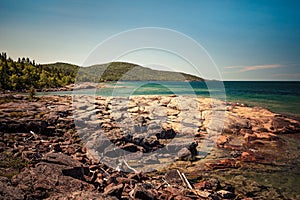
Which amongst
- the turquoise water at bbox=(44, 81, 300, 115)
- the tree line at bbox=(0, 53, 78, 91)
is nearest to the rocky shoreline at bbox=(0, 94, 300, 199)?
the turquoise water at bbox=(44, 81, 300, 115)

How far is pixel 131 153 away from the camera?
13.4 metres

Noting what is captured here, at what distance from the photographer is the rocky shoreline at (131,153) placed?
25.3 feet

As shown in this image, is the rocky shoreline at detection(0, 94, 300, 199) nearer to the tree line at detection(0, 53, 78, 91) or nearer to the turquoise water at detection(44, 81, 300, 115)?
the turquoise water at detection(44, 81, 300, 115)

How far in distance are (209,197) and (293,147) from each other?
10.7 metres

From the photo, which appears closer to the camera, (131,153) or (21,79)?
(131,153)

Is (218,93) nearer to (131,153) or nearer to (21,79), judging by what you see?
(21,79)

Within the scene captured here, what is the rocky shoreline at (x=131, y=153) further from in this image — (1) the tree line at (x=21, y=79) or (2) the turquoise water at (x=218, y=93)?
(1) the tree line at (x=21, y=79)

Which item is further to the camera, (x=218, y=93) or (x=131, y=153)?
(x=218, y=93)

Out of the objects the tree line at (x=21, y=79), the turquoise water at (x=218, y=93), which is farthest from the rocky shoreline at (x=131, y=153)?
the tree line at (x=21, y=79)

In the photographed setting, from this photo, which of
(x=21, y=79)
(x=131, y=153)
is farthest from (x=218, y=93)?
(x=131, y=153)

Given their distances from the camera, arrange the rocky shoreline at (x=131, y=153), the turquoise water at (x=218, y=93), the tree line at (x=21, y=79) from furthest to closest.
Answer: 1. the tree line at (x=21, y=79)
2. the turquoise water at (x=218, y=93)
3. the rocky shoreline at (x=131, y=153)

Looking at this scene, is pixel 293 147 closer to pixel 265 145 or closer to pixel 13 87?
pixel 265 145

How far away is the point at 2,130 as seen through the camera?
14.0 metres

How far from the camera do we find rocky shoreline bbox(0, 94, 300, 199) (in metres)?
7.70
